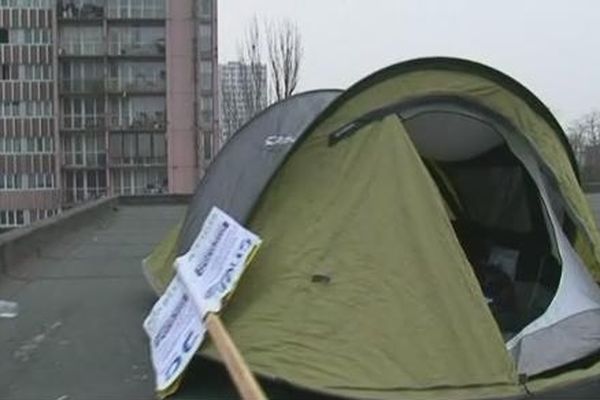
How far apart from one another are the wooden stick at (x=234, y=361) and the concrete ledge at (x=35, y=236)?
235 inches

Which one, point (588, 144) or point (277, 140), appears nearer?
point (277, 140)

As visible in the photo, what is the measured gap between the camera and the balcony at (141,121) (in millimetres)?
61000

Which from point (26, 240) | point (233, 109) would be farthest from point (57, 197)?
point (26, 240)

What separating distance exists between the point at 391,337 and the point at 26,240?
8.61 metres

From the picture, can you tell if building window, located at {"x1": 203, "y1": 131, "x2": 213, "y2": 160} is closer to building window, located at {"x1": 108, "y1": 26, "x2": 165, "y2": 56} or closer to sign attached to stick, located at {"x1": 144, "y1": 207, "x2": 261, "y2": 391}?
building window, located at {"x1": 108, "y1": 26, "x2": 165, "y2": 56}

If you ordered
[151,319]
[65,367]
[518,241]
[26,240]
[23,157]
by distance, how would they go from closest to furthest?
[65,367]
[151,319]
[518,241]
[26,240]
[23,157]

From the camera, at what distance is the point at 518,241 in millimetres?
7738

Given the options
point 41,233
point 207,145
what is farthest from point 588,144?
point 41,233

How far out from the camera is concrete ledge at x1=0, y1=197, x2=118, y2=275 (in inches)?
447

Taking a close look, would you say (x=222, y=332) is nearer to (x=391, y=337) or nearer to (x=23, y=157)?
(x=391, y=337)

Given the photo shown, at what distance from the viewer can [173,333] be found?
632 cm

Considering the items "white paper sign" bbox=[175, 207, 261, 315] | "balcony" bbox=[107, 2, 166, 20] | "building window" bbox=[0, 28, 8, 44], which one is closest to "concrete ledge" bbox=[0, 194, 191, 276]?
"white paper sign" bbox=[175, 207, 261, 315]

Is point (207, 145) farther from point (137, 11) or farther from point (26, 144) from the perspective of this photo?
point (26, 144)

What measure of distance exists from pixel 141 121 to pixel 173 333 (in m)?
56.2
